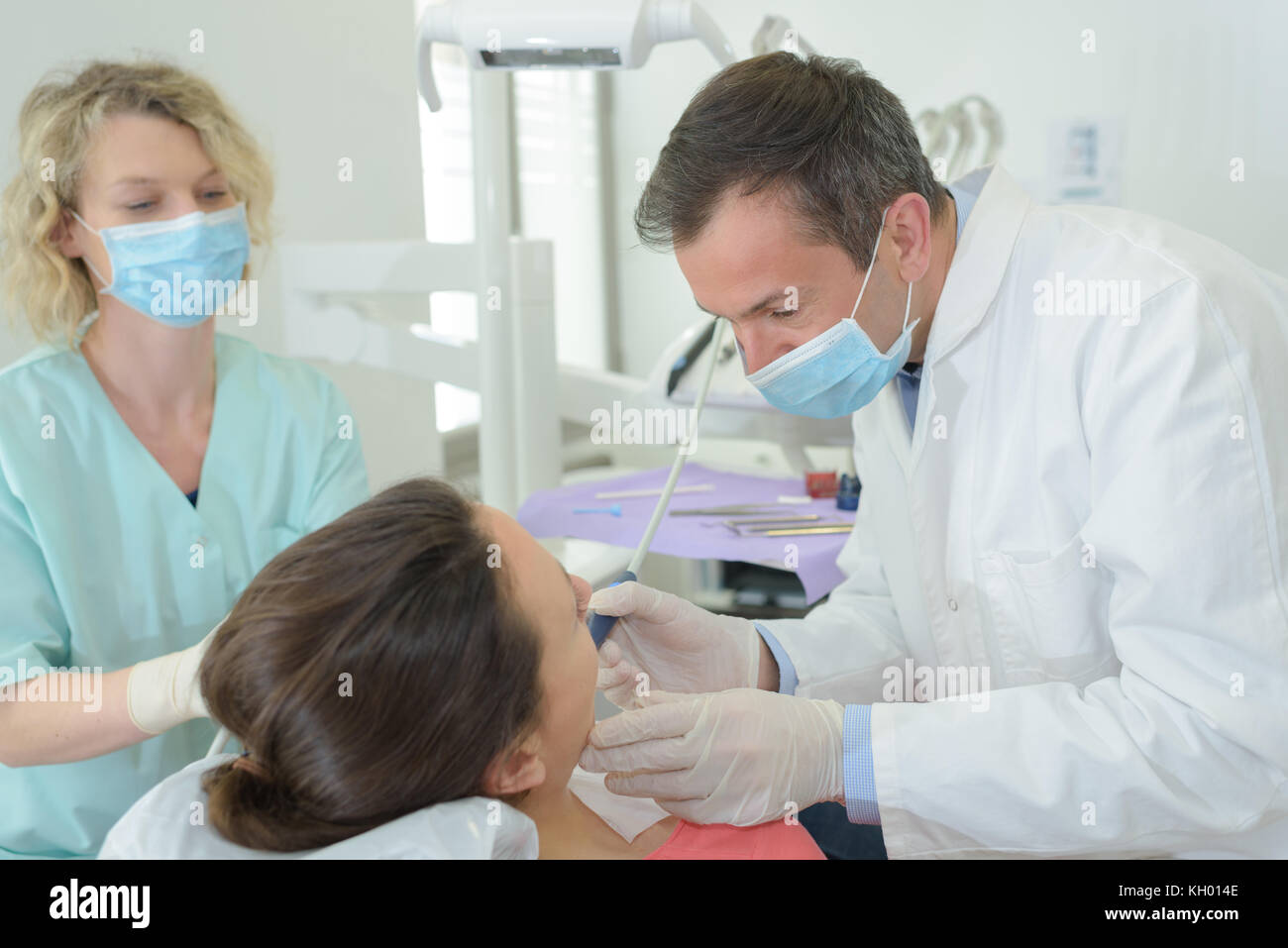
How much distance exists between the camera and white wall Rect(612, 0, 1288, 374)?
9.68ft

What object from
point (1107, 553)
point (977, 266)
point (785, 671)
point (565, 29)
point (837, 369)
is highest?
point (565, 29)

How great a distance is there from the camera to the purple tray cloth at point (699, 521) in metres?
1.70

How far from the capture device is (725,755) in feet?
3.47

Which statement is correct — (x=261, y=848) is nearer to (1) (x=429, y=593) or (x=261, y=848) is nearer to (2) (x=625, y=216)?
(1) (x=429, y=593)

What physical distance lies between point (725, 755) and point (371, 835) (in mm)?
374

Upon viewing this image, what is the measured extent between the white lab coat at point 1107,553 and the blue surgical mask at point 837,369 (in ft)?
0.21

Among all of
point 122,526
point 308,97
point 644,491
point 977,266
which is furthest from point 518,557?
point 308,97

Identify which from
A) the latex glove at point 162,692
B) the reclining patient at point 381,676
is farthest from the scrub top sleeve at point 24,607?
the reclining patient at point 381,676

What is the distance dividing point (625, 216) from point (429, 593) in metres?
3.15

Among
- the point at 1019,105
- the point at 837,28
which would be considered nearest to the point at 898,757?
the point at 1019,105

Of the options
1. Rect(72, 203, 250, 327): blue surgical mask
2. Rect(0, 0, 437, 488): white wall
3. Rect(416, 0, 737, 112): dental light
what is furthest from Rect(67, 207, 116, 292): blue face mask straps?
Rect(416, 0, 737, 112): dental light

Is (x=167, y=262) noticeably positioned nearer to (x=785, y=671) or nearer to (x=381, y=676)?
(x=381, y=676)

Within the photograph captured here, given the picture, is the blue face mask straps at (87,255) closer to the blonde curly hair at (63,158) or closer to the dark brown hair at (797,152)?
the blonde curly hair at (63,158)

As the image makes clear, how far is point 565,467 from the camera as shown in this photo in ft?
12.5
